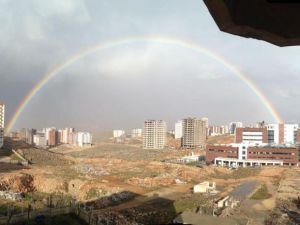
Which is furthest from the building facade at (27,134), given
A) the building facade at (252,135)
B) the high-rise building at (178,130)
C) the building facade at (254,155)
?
the building facade at (254,155)

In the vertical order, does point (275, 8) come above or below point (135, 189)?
above

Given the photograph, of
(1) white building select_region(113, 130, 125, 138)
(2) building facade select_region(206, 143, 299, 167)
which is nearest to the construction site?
(2) building facade select_region(206, 143, 299, 167)

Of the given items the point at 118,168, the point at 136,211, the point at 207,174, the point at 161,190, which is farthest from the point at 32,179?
the point at 207,174

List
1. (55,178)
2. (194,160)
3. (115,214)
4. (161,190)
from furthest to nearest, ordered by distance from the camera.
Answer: (194,160)
(55,178)
(161,190)
(115,214)

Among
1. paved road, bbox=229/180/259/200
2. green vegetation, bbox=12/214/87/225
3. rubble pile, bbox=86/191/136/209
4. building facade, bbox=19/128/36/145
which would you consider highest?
building facade, bbox=19/128/36/145

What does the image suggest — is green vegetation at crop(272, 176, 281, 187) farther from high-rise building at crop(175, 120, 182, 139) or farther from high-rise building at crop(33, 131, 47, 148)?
high-rise building at crop(33, 131, 47, 148)

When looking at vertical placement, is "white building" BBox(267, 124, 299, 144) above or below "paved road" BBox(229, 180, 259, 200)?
above

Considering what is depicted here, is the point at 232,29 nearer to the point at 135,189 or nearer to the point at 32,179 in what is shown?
the point at 135,189
